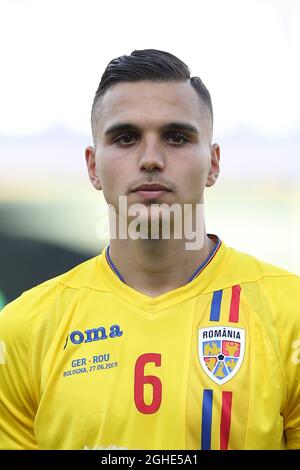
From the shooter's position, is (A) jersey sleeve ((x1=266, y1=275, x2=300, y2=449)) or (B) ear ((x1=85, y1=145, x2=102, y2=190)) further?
(B) ear ((x1=85, y1=145, x2=102, y2=190))

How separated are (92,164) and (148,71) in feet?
1.69

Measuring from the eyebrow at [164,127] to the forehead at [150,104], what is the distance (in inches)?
0.8

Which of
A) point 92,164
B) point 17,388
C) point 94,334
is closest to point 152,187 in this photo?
point 92,164

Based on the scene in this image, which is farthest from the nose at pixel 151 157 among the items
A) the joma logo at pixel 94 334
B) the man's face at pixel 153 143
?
the joma logo at pixel 94 334

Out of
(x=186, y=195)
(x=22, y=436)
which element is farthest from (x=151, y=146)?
(x=22, y=436)

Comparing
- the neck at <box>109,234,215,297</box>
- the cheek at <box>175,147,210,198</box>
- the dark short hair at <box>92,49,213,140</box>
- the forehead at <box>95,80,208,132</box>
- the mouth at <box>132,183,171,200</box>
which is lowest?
the neck at <box>109,234,215,297</box>

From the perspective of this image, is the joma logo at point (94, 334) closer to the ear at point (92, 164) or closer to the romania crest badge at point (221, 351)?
the romania crest badge at point (221, 351)

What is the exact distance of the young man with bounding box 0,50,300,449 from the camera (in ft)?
8.37

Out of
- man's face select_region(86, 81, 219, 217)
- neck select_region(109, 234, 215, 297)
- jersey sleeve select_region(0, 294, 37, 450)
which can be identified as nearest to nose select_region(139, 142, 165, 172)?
man's face select_region(86, 81, 219, 217)

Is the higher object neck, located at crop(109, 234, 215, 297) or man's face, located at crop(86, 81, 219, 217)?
man's face, located at crop(86, 81, 219, 217)

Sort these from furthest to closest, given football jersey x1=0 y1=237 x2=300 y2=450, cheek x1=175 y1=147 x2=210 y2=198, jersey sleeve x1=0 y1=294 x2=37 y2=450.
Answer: jersey sleeve x1=0 y1=294 x2=37 y2=450, cheek x1=175 y1=147 x2=210 y2=198, football jersey x1=0 y1=237 x2=300 y2=450

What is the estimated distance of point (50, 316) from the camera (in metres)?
2.83

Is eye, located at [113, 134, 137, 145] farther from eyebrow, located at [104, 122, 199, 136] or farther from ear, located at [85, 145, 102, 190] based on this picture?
ear, located at [85, 145, 102, 190]

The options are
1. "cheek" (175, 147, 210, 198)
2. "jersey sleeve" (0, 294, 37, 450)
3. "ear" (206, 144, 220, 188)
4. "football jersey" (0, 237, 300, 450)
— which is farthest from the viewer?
"ear" (206, 144, 220, 188)
